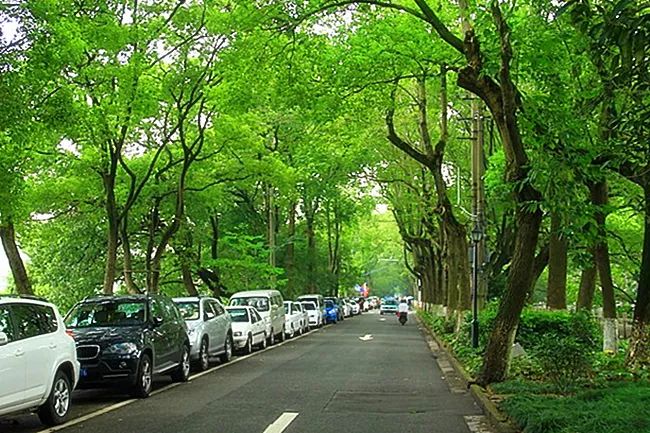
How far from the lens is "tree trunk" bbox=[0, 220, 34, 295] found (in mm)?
21406

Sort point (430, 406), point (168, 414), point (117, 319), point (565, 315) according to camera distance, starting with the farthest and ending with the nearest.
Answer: point (565, 315)
point (117, 319)
point (430, 406)
point (168, 414)

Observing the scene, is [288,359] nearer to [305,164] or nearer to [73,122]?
[73,122]

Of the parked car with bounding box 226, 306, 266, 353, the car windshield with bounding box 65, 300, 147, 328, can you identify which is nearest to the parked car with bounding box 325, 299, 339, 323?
the parked car with bounding box 226, 306, 266, 353

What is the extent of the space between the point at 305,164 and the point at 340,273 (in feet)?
127

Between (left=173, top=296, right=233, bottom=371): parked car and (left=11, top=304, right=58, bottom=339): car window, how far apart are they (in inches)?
308

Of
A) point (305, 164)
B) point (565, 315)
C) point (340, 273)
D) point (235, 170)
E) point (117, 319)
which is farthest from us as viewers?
point (340, 273)

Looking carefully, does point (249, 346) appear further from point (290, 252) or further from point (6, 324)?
point (290, 252)

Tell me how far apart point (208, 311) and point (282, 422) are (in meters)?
10.1

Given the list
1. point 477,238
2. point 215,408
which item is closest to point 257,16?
point 215,408

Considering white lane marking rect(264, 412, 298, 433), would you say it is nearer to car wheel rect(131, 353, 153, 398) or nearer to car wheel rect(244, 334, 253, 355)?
car wheel rect(131, 353, 153, 398)

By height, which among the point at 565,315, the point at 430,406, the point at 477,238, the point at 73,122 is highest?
the point at 73,122

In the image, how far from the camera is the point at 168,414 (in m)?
12.6

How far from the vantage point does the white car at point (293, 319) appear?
3694 centimetres

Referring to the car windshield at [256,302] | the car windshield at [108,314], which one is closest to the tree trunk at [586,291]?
the car windshield at [256,302]
